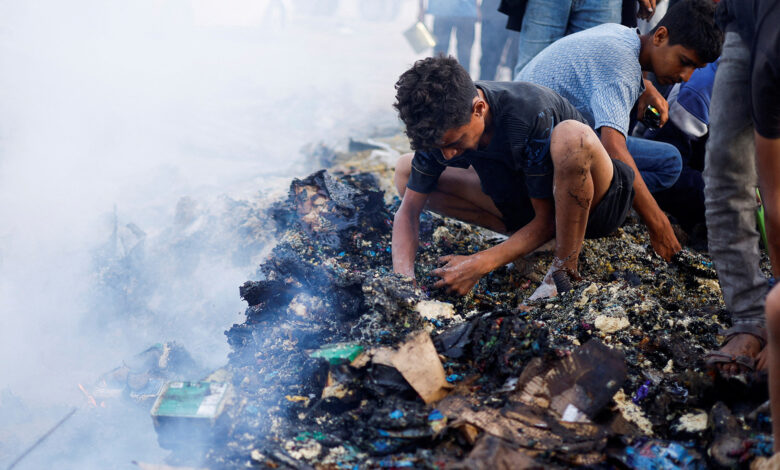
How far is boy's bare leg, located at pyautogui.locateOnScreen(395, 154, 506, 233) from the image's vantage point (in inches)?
118

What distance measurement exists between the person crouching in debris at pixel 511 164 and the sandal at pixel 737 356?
702 millimetres

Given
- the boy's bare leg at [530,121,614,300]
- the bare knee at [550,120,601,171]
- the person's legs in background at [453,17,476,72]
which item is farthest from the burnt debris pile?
the person's legs in background at [453,17,476,72]

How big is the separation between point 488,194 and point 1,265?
3582 mm

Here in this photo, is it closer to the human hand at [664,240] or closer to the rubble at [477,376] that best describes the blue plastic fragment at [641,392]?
the rubble at [477,376]

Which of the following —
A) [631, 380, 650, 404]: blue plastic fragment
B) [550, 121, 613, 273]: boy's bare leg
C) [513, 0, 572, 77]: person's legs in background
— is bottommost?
[631, 380, 650, 404]: blue plastic fragment

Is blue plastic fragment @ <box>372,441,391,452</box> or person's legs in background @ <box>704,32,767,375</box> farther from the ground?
person's legs in background @ <box>704,32,767,375</box>

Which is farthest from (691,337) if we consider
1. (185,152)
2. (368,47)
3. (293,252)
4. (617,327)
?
(368,47)

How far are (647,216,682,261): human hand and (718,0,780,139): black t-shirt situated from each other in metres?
1.14

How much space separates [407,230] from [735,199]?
1461 mm

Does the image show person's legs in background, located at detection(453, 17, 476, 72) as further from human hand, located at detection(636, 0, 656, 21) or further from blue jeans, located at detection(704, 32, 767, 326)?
blue jeans, located at detection(704, 32, 767, 326)

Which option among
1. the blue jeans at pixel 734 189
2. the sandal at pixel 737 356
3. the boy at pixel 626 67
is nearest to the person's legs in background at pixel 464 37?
the boy at pixel 626 67

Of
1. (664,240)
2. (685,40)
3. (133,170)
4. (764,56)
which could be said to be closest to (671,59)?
(685,40)

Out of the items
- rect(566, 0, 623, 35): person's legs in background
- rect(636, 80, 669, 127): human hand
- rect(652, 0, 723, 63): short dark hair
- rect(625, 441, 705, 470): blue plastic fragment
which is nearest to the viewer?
rect(625, 441, 705, 470): blue plastic fragment

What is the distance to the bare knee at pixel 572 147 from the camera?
91.4 inches
